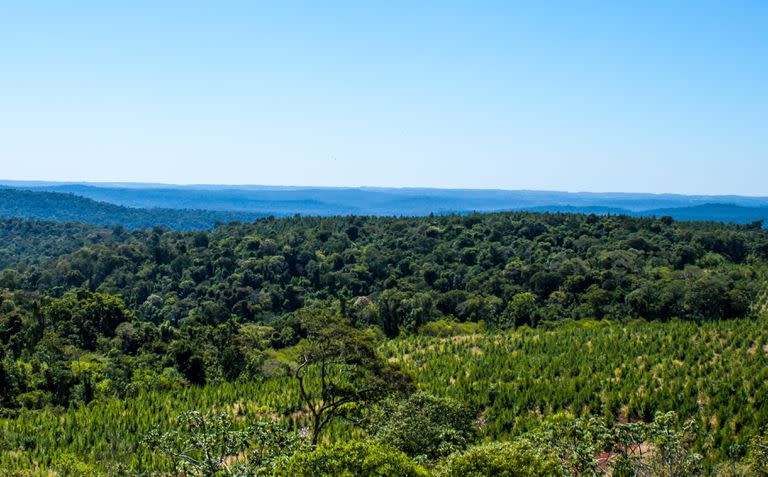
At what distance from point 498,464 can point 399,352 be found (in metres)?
38.8

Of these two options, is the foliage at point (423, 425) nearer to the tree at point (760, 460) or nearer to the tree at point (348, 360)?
the tree at point (348, 360)

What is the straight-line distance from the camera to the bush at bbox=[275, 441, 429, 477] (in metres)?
12.8

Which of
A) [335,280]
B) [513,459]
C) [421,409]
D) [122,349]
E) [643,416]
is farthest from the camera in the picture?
[335,280]

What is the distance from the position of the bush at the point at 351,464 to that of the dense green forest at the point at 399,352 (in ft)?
0.19

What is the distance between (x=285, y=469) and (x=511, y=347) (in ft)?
123

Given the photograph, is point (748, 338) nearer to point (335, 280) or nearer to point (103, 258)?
point (335, 280)

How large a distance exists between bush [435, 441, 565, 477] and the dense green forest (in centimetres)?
6

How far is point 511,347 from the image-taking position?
48.7 meters

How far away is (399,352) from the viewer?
169 ft

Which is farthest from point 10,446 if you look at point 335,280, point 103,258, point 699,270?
point 699,270

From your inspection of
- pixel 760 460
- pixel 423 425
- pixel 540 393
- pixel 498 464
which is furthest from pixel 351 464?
pixel 540 393

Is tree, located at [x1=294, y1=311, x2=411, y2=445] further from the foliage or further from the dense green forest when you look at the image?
the foliage

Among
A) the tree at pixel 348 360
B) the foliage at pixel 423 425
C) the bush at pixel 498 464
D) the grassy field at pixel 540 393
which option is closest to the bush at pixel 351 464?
the bush at pixel 498 464

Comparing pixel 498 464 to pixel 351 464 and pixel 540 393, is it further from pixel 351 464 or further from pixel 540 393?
pixel 540 393
